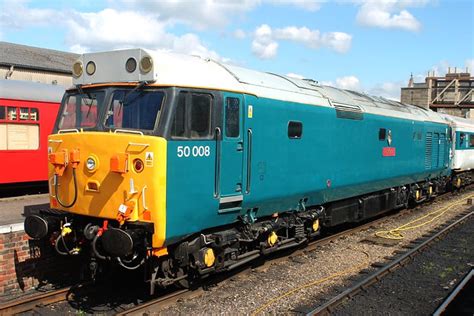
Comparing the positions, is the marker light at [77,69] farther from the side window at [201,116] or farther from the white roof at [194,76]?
the side window at [201,116]

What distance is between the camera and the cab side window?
5.99 meters

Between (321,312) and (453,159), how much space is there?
601 inches

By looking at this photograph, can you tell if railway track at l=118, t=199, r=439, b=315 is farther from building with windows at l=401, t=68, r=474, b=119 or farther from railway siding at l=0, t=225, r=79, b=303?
building with windows at l=401, t=68, r=474, b=119

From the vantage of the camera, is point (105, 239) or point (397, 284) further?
point (397, 284)

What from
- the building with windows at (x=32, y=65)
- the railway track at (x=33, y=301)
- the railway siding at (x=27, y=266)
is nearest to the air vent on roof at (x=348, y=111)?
the railway siding at (x=27, y=266)

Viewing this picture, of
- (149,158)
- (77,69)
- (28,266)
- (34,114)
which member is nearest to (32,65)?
(34,114)

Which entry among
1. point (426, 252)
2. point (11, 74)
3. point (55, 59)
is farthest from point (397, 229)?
point (55, 59)

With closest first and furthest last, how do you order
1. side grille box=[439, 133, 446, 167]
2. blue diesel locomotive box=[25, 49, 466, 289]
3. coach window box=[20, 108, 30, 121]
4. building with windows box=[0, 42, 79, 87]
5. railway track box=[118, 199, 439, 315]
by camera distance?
blue diesel locomotive box=[25, 49, 466, 289] < railway track box=[118, 199, 439, 315] < coach window box=[20, 108, 30, 121] < side grille box=[439, 133, 446, 167] < building with windows box=[0, 42, 79, 87]

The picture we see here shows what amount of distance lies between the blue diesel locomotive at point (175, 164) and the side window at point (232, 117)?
0.01 m

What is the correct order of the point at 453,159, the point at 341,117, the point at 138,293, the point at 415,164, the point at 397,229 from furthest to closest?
the point at 453,159 < the point at 415,164 < the point at 397,229 < the point at 341,117 < the point at 138,293

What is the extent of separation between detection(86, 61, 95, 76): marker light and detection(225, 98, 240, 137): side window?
1.95 m

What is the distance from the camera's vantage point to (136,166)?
5.74 metres

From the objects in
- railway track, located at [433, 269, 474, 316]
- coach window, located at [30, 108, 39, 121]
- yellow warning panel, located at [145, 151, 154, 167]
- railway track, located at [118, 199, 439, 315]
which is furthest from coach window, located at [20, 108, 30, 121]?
railway track, located at [433, 269, 474, 316]

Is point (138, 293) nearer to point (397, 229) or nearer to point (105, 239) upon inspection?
point (105, 239)
